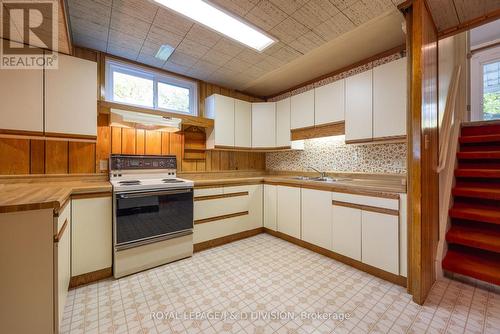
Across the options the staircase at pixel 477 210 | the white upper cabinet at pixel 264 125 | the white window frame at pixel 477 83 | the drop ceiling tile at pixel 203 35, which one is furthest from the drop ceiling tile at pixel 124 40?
the white window frame at pixel 477 83

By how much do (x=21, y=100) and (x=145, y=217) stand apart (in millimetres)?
1415

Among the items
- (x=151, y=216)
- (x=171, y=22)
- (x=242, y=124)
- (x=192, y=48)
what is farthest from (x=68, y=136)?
(x=242, y=124)

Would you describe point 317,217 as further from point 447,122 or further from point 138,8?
point 138,8

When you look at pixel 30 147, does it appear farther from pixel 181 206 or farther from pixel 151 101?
pixel 181 206

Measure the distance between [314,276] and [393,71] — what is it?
218 cm

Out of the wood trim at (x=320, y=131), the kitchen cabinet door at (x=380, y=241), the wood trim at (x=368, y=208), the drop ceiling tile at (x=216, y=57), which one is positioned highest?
the drop ceiling tile at (x=216, y=57)

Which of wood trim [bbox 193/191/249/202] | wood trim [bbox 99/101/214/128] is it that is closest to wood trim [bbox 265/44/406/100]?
wood trim [bbox 99/101/214/128]

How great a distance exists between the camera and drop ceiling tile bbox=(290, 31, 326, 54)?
2.14 m

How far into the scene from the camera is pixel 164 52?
244 centimetres

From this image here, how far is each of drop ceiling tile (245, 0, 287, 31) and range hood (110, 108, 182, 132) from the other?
1.38 metres

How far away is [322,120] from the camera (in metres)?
2.80

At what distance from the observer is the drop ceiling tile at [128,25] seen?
1.86 meters

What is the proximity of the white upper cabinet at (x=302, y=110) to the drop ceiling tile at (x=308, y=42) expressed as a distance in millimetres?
671

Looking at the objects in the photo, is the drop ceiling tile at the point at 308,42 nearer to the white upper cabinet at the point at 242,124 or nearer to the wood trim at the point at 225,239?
the white upper cabinet at the point at 242,124
